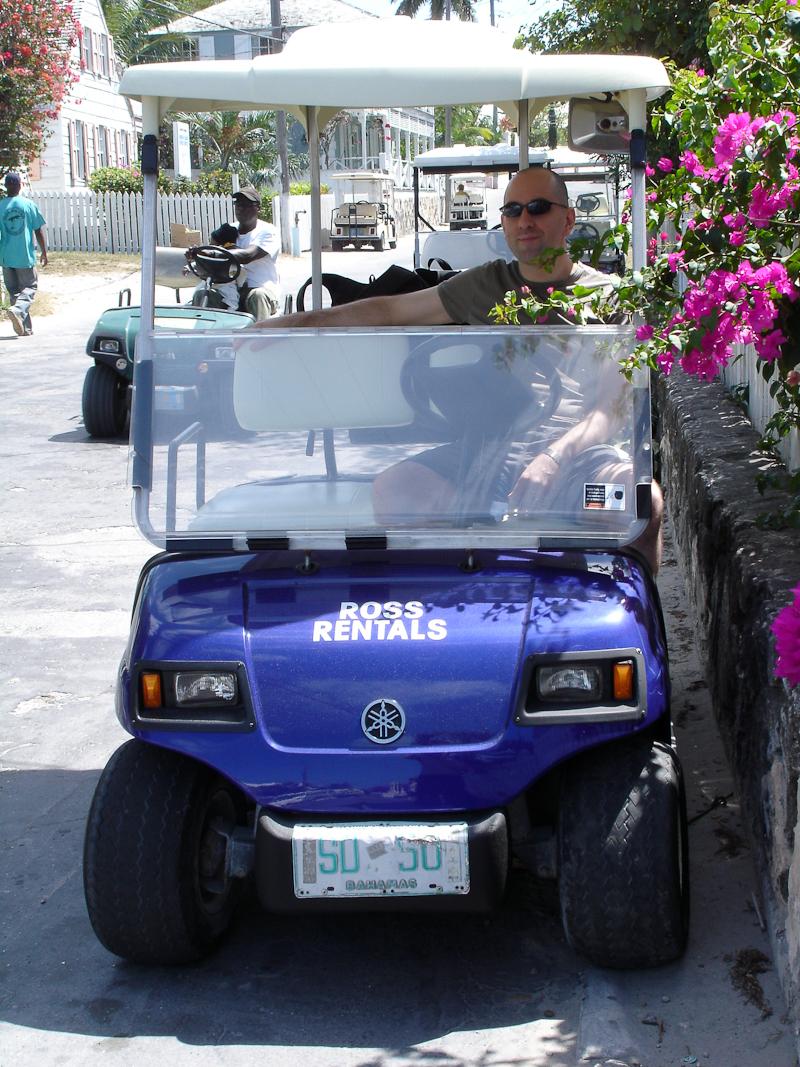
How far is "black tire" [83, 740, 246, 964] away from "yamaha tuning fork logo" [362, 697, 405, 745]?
0.48 metres

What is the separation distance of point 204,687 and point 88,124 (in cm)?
4063

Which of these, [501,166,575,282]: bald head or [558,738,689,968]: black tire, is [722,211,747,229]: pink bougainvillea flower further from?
[558,738,689,968]: black tire

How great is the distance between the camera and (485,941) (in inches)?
132

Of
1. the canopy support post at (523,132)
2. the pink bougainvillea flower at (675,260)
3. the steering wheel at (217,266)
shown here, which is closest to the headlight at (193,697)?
the pink bougainvillea flower at (675,260)

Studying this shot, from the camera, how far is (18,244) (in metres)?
15.5

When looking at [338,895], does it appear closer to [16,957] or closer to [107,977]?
[107,977]

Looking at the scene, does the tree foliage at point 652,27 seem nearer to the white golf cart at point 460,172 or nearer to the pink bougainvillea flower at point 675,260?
the white golf cart at point 460,172

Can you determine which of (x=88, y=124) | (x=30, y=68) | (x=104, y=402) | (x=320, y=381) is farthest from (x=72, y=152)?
(x=320, y=381)

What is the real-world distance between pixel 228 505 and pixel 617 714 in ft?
3.46

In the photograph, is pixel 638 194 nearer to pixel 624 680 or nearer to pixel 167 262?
pixel 624 680

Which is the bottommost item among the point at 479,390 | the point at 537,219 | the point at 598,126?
the point at 479,390

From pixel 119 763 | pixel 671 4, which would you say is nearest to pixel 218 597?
pixel 119 763

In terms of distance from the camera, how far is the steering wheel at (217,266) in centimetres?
816

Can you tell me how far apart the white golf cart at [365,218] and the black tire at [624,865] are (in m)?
30.9
